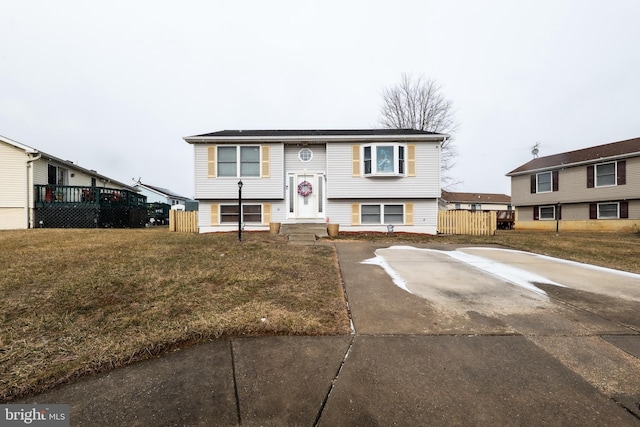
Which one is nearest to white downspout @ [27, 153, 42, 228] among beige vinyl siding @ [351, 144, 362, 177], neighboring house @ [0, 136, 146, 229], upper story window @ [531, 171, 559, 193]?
neighboring house @ [0, 136, 146, 229]

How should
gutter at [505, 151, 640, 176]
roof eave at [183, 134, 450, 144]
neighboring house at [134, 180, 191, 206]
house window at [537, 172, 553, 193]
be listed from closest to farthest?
roof eave at [183, 134, 450, 144] → gutter at [505, 151, 640, 176] → house window at [537, 172, 553, 193] → neighboring house at [134, 180, 191, 206]

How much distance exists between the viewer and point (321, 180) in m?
14.0

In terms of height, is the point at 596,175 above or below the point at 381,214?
above

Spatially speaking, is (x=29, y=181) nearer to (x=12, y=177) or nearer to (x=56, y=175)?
(x=12, y=177)

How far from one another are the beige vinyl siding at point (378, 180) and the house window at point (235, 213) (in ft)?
12.4

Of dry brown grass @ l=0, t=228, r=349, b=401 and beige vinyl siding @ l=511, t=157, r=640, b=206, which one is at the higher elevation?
beige vinyl siding @ l=511, t=157, r=640, b=206

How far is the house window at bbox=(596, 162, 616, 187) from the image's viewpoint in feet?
61.0

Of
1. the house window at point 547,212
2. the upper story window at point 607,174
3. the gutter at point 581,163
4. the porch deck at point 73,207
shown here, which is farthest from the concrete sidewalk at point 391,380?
the house window at point 547,212

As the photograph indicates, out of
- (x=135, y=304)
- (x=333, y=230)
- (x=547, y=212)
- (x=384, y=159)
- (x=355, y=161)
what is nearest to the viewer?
(x=135, y=304)

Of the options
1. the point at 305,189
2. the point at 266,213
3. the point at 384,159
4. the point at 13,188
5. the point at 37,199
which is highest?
the point at 384,159

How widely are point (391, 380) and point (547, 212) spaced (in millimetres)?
26589

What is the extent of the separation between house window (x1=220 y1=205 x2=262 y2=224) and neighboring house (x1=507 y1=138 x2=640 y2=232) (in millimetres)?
18887

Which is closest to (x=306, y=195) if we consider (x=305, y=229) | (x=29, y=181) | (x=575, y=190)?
(x=305, y=229)

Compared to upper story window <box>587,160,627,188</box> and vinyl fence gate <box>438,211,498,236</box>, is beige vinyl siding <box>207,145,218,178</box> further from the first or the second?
upper story window <box>587,160,627,188</box>
